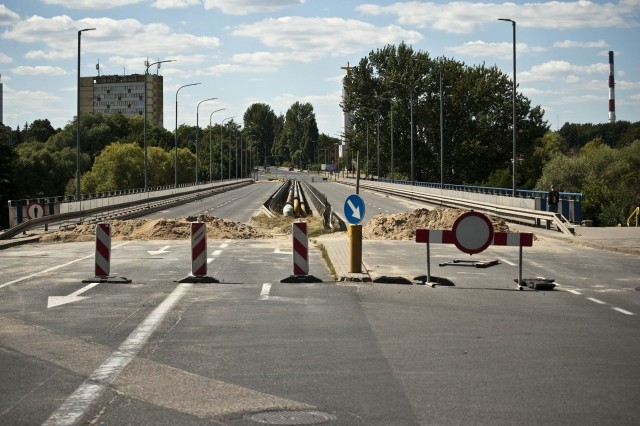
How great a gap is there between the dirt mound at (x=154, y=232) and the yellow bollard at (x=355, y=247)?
1447 centimetres

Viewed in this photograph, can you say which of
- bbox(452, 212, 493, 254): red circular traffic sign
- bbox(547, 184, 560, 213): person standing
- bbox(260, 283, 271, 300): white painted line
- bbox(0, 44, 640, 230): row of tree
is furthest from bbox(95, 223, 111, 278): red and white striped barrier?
bbox(0, 44, 640, 230): row of tree

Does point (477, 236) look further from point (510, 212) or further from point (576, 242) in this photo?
point (510, 212)

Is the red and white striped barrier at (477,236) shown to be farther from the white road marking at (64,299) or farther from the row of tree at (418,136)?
the row of tree at (418,136)

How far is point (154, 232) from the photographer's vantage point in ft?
105

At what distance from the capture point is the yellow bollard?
1709 centimetres

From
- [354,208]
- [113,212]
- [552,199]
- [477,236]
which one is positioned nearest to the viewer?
[477,236]

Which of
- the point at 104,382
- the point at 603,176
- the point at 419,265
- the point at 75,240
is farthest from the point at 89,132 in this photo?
the point at 104,382

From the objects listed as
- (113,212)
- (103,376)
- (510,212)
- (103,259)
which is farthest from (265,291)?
(113,212)

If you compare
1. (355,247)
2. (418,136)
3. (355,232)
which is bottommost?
(355,247)

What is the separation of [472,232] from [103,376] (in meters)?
8.80

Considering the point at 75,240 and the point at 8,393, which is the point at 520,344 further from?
the point at 75,240

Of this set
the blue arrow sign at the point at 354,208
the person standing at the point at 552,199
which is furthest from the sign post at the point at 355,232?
the person standing at the point at 552,199

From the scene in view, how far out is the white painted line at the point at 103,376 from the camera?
23.1ft

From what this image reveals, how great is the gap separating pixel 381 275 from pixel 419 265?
3.40 m
